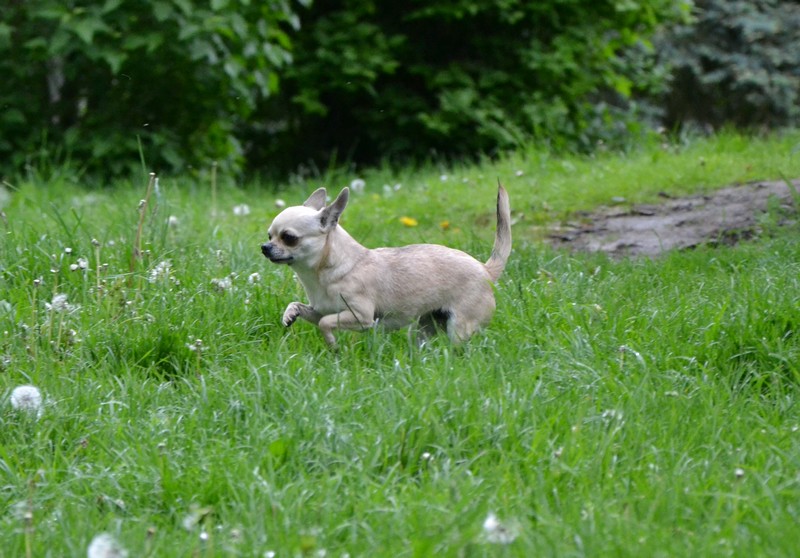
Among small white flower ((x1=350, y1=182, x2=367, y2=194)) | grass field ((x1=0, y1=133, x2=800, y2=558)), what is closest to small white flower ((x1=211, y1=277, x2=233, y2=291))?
grass field ((x1=0, y1=133, x2=800, y2=558))

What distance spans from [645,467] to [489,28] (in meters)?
8.37

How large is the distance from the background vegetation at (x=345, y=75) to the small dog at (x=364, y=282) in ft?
11.6

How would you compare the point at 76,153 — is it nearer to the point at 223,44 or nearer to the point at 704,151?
the point at 223,44

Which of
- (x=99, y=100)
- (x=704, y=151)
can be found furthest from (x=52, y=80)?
(x=704, y=151)

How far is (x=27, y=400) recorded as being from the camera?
379 cm

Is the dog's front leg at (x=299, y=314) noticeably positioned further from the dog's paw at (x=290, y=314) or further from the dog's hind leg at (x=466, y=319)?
the dog's hind leg at (x=466, y=319)

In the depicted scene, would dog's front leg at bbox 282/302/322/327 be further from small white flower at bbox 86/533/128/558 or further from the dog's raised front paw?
small white flower at bbox 86/533/128/558

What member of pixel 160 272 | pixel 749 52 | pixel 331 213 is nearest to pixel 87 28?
pixel 160 272

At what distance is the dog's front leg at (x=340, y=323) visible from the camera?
14.6 feet

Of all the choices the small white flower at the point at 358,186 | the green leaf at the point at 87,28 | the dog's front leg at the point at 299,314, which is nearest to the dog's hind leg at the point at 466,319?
the dog's front leg at the point at 299,314

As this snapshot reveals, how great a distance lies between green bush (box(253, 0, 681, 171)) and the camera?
34.6 feet

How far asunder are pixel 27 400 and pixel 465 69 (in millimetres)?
7962

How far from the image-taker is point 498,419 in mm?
3660

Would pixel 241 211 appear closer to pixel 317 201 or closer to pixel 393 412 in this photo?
pixel 317 201
